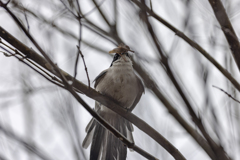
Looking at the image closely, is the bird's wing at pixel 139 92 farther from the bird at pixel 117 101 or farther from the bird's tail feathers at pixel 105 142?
the bird's tail feathers at pixel 105 142

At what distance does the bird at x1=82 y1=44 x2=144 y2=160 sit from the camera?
361cm

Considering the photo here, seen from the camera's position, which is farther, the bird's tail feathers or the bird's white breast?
the bird's white breast

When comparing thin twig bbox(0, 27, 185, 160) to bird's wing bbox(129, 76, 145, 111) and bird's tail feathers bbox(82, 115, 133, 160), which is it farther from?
bird's wing bbox(129, 76, 145, 111)

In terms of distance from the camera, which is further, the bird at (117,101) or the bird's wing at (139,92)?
the bird's wing at (139,92)

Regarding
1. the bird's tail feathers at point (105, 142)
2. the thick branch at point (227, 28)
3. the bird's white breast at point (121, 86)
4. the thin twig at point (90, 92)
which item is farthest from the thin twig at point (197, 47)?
the bird's tail feathers at point (105, 142)

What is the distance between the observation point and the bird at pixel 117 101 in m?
3.61

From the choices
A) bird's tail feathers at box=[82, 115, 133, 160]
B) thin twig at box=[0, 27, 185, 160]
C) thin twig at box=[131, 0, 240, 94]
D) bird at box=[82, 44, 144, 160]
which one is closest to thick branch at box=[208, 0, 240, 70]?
thin twig at box=[131, 0, 240, 94]

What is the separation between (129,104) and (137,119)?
3.13 ft

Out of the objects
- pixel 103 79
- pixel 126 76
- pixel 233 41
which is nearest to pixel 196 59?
pixel 233 41

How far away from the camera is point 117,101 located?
384 centimetres

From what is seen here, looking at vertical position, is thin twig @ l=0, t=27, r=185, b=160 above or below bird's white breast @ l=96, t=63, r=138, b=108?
below

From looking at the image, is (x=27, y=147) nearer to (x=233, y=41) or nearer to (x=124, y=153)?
(x=124, y=153)

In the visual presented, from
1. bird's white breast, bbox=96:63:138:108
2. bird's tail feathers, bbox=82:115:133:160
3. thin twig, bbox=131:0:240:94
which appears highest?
bird's white breast, bbox=96:63:138:108

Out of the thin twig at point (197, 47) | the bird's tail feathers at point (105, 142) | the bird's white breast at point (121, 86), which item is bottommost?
the bird's tail feathers at point (105, 142)
